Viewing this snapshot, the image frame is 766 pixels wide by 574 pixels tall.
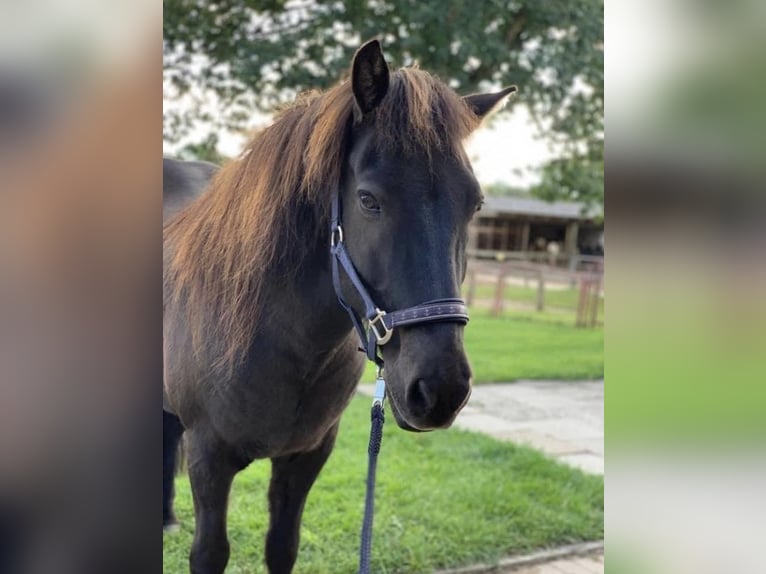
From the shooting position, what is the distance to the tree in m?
5.40

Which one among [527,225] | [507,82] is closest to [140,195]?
[507,82]

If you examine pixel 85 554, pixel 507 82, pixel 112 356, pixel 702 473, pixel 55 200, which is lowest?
pixel 85 554

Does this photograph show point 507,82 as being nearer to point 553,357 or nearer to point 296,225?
point 553,357

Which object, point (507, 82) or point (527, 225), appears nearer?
point (507, 82)

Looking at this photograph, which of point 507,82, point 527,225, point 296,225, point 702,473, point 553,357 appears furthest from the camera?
point 527,225

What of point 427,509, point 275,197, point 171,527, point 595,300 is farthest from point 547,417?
point 595,300

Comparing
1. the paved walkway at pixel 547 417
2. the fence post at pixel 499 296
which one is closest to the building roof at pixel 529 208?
the fence post at pixel 499 296

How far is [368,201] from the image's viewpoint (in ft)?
4.58

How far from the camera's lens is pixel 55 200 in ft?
1.86

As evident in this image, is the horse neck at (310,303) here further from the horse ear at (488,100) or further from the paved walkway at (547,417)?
the paved walkway at (547,417)

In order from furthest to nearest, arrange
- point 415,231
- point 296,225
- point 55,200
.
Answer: point 296,225 < point 415,231 < point 55,200

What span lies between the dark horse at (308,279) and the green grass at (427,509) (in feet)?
2.82

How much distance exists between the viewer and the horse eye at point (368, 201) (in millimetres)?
1383

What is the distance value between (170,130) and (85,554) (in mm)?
6120
